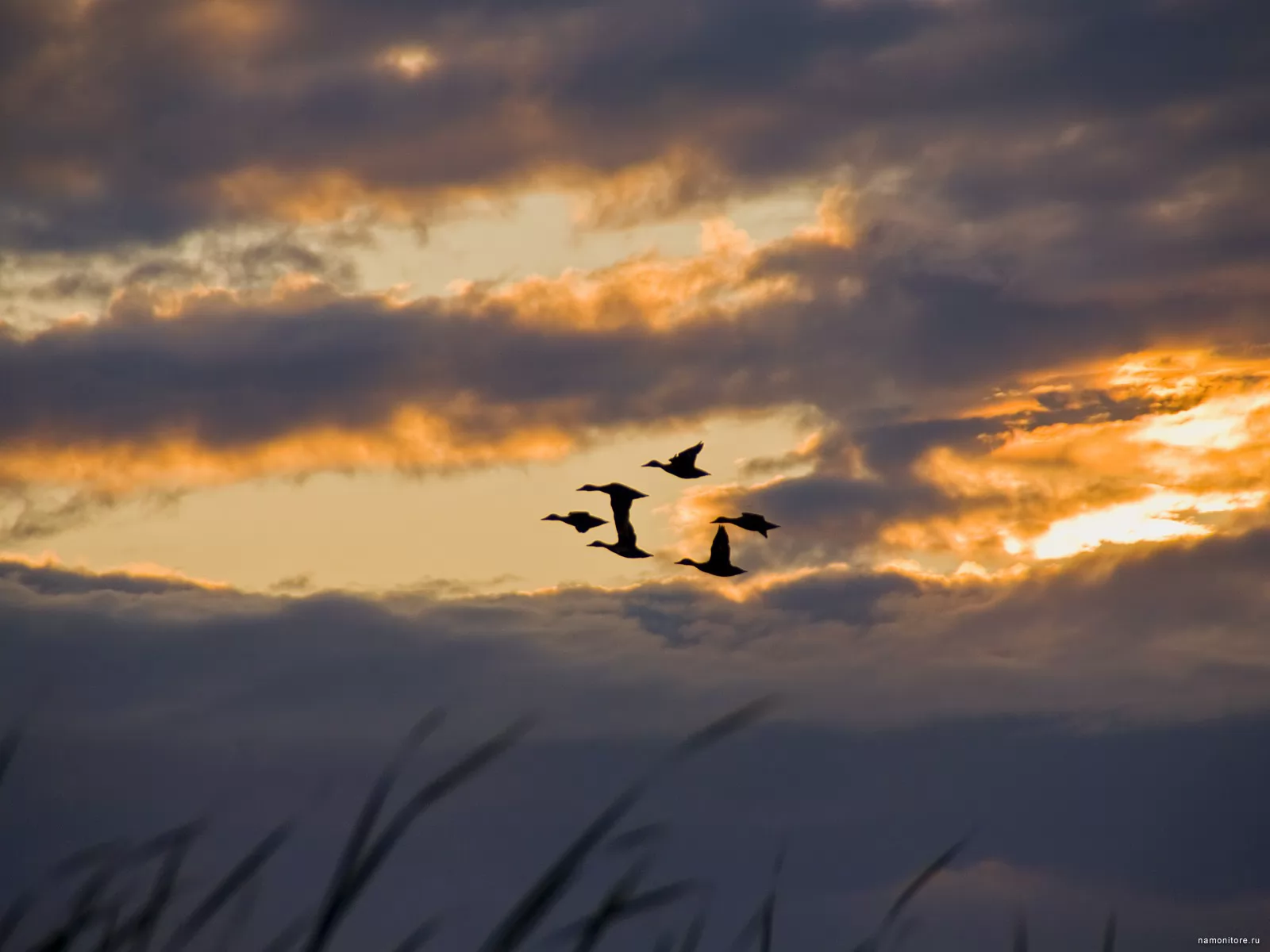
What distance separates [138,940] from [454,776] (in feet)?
6.73

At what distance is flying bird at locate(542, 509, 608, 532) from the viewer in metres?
42.8

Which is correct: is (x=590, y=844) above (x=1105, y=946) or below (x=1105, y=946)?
above

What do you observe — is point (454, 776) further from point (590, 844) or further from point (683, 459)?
point (683, 459)

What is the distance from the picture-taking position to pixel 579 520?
1724 inches

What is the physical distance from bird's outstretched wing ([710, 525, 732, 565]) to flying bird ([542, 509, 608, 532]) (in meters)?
3.50

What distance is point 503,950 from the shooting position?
6633mm

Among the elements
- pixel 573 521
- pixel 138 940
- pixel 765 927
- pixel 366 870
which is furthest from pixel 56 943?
pixel 573 521

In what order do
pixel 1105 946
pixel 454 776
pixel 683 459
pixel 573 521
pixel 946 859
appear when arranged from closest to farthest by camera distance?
pixel 454 776 < pixel 946 859 < pixel 1105 946 < pixel 683 459 < pixel 573 521

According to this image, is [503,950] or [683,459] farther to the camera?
[683,459]

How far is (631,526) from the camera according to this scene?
41844mm

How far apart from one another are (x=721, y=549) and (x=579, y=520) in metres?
5.19

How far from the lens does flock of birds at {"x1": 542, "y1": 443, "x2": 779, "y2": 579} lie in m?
37.7

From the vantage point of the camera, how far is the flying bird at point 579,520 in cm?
4275

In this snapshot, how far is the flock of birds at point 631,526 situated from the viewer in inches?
1484
